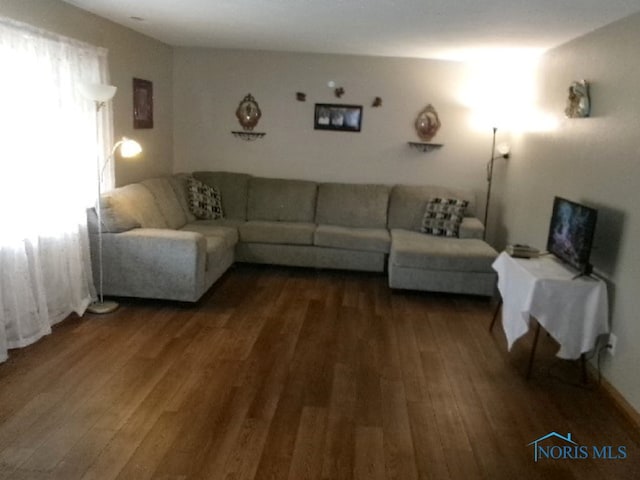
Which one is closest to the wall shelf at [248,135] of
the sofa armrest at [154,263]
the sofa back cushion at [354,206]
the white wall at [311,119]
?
the white wall at [311,119]

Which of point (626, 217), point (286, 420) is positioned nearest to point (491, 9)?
point (626, 217)

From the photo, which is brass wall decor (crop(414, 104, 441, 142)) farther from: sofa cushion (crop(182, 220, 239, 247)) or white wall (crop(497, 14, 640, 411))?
sofa cushion (crop(182, 220, 239, 247))

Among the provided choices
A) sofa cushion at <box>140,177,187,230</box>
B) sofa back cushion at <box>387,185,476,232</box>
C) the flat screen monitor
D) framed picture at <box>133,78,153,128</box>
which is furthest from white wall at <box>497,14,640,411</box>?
framed picture at <box>133,78,153,128</box>

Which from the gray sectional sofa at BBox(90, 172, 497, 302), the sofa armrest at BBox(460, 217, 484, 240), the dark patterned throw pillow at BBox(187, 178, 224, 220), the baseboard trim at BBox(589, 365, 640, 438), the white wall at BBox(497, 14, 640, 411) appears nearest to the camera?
the baseboard trim at BBox(589, 365, 640, 438)

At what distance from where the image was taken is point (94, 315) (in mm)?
3920

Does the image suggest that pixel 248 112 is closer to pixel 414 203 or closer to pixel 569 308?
pixel 414 203

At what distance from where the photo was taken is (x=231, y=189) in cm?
576

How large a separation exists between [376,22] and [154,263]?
247 cm

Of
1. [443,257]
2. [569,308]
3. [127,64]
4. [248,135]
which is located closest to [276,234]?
[248,135]

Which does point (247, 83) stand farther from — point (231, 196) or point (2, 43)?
point (2, 43)

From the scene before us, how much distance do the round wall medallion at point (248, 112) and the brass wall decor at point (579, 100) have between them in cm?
333

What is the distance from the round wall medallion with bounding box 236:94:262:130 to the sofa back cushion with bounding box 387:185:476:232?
1.78 meters

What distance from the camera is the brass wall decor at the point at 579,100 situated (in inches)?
140

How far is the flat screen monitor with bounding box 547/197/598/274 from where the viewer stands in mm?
3137
